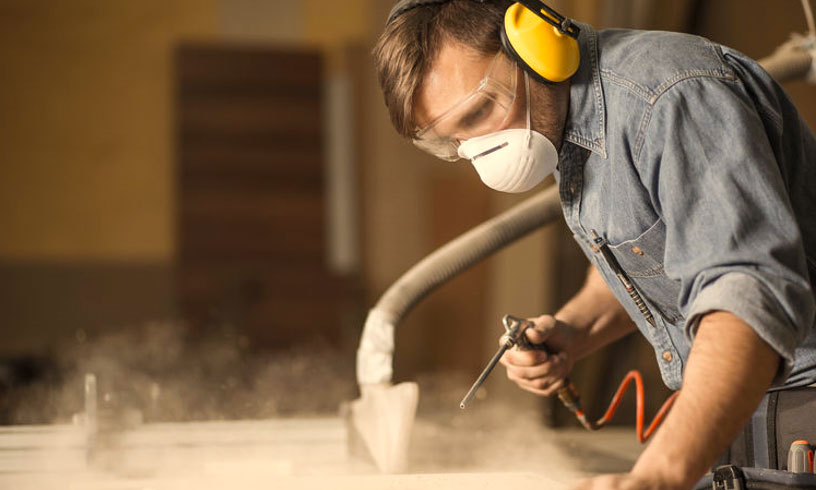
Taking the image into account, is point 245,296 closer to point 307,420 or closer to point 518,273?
point 518,273

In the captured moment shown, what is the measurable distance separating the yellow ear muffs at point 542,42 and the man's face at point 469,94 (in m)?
0.03

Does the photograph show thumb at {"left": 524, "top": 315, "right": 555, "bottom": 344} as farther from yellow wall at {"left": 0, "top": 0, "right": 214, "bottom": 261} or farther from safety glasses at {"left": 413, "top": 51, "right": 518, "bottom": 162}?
yellow wall at {"left": 0, "top": 0, "right": 214, "bottom": 261}

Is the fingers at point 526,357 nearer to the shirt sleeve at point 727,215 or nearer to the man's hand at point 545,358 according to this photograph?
the man's hand at point 545,358

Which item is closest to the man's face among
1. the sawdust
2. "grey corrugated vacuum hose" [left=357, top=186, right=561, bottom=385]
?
"grey corrugated vacuum hose" [left=357, top=186, right=561, bottom=385]

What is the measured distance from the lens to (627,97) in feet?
2.77

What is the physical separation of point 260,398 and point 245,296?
280 centimetres

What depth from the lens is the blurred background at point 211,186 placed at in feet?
16.3

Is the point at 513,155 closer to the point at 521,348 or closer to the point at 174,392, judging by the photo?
the point at 521,348

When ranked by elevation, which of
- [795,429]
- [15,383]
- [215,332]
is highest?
[795,429]

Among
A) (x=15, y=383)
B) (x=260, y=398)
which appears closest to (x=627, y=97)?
(x=260, y=398)

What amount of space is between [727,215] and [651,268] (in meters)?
0.23

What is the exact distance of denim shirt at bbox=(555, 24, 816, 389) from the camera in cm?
72

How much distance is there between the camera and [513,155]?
37.4 inches

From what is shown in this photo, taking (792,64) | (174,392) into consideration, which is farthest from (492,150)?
(174,392)
